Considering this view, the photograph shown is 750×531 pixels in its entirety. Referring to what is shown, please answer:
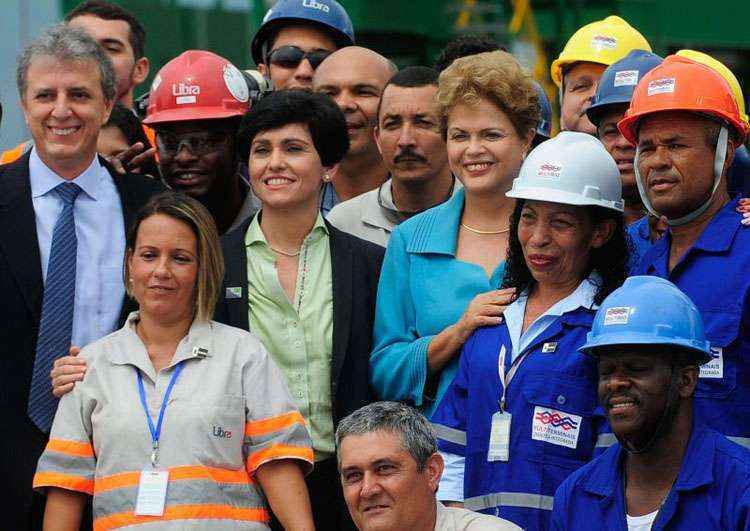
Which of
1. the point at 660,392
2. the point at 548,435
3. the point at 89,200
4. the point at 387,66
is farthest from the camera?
the point at 387,66

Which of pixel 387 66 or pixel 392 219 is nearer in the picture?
pixel 392 219

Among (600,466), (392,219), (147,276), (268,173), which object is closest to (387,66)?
(392,219)

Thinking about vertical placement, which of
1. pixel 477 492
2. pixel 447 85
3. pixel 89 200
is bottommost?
pixel 477 492

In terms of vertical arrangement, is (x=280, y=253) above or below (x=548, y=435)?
above

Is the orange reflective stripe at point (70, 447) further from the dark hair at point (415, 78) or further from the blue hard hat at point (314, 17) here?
the blue hard hat at point (314, 17)

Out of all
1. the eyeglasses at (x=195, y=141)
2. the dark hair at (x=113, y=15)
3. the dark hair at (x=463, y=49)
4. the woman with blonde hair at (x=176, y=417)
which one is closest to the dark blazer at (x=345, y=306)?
the woman with blonde hair at (x=176, y=417)

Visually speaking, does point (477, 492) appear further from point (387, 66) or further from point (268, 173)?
point (387, 66)

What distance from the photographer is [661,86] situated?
214 inches

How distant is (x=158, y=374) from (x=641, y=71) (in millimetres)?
2343

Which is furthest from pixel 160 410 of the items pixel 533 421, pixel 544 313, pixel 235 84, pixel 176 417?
pixel 235 84

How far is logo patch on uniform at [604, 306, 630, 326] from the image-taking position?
4.88 m

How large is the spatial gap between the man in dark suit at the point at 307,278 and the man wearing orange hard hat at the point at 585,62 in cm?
124

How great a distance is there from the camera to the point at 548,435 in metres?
5.23

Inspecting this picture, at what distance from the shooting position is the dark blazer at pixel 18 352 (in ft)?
18.5
